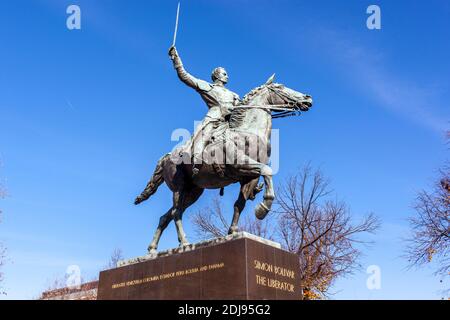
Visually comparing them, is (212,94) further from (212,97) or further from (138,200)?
(138,200)

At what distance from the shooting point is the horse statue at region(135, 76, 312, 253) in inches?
375

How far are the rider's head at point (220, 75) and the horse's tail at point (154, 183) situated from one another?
233 cm

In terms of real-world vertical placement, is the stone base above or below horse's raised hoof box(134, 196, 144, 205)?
below

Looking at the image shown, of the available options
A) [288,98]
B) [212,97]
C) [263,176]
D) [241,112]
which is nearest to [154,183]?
[212,97]

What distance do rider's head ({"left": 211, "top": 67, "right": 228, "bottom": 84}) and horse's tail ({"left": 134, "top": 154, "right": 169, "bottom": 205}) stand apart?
233 centimetres

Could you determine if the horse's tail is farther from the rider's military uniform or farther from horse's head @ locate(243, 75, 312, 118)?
horse's head @ locate(243, 75, 312, 118)

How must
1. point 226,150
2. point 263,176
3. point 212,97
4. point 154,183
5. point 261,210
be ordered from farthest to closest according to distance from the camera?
point 154,183 → point 212,97 → point 226,150 → point 263,176 → point 261,210

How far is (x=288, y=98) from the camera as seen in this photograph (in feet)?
34.4

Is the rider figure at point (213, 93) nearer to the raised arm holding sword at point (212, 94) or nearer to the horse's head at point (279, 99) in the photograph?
the raised arm holding sword at point (212, 94)

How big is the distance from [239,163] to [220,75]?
3024 mm

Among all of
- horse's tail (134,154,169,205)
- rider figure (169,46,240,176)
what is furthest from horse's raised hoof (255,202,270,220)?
horse's tail (134,154,169,205)

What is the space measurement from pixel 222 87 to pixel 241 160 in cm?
266
